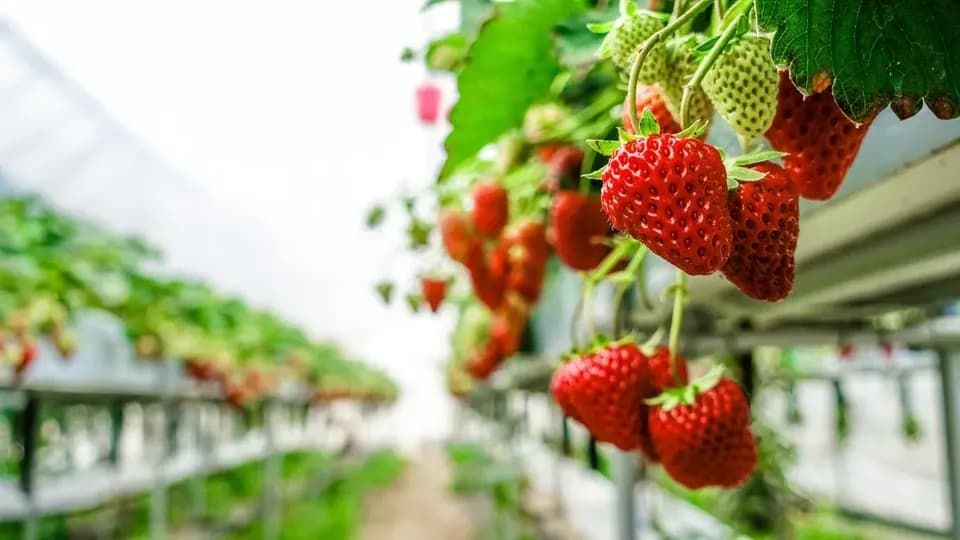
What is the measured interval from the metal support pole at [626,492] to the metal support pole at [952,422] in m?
0.40

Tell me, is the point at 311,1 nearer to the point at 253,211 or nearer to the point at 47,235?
the point at 47,235

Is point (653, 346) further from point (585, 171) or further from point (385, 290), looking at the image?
point (385, 290)

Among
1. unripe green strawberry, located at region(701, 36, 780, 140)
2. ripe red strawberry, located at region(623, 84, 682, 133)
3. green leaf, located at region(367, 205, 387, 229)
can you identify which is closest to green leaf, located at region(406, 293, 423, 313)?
green leaf, located at region(367, 205, 387, 229)

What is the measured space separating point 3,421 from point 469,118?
8.07 metres

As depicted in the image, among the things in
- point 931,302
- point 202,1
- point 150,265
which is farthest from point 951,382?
point 150,265

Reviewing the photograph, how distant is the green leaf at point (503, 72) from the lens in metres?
0.68

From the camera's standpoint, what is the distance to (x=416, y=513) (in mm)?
9078

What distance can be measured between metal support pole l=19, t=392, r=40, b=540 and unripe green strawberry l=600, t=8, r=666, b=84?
10.8ft

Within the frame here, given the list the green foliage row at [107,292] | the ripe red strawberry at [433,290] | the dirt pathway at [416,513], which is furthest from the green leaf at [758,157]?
the dirt pathway at [416,513]

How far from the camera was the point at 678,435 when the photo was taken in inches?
20.8

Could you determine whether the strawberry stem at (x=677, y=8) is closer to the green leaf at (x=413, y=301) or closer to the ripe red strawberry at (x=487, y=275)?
the ripe red strawberry at (x=487, y=275)

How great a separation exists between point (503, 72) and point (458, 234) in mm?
295

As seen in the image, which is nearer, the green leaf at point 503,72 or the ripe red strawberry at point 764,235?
the ripe red strawberry at point 764,235

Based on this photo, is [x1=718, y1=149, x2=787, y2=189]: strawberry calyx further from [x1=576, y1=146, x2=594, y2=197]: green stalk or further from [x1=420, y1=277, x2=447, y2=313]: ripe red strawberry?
[x1=420, y1=277, x2=447, y2=313]: ripe red strawberry
